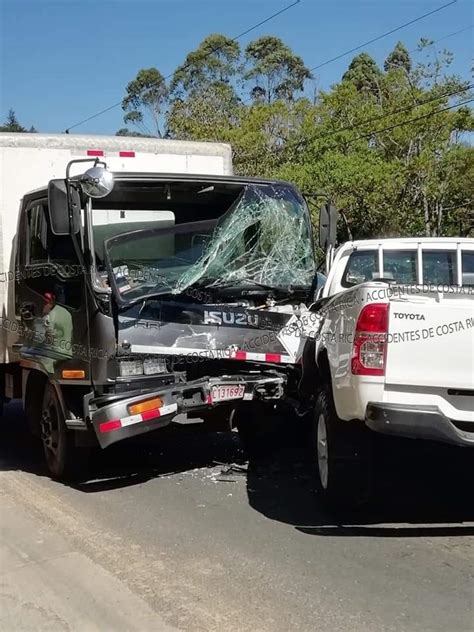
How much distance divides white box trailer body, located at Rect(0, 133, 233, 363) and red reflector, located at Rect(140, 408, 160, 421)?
2.56m

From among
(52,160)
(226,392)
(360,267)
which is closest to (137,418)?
(226,392)

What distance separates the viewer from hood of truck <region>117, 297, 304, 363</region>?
5949mm

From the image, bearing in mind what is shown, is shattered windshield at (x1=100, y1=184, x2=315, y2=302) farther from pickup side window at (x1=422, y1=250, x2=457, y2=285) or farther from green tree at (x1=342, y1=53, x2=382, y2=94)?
green tree at (x1=342, y1=53, x2=382, y2=94)

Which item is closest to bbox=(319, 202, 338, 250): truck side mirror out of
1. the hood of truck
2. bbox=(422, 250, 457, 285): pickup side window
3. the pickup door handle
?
bbox=(422, 250, 457, 285): pickup side window

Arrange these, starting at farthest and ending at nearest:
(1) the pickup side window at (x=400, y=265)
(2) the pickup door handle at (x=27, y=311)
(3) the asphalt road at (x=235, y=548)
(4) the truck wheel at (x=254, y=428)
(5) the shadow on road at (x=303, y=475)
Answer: (2) the pickup door handle at (x=27, y=311)
(4) the truck wheel at (x=254, y=428)
(1) the pickup side window at (x=400, y=265)
(5) the shadow on road at (x=303, y=475)
(3) the asphalt road at (x=235, y=548)

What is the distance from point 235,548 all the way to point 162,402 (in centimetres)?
143

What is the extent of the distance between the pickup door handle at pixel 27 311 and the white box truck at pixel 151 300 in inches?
0.8

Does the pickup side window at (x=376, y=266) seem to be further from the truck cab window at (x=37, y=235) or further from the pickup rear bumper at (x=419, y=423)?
the truck cab window at (x=37, y=235)

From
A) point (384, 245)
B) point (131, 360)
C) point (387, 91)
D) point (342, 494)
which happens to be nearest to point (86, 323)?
point (131, 360)

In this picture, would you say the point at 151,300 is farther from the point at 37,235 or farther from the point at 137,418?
the point at 37,235

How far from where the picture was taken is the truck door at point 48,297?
20.4ft

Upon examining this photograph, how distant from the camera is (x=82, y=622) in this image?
3.94m

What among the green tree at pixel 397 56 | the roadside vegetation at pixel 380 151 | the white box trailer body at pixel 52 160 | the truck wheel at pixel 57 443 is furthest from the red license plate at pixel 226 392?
the green tree at pixel 397 56

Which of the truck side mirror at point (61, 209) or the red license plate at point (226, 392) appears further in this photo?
the red license plate at point (226, 392)
